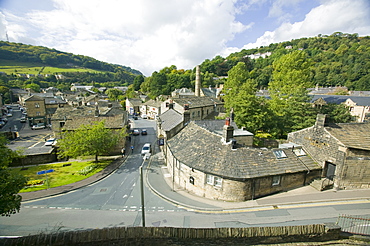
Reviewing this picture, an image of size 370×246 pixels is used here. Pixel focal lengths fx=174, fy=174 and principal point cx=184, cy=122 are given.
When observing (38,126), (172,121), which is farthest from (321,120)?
(38,126)

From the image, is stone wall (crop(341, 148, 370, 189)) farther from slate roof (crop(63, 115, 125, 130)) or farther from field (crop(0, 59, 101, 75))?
field (crop(0, 59, 101, 75))

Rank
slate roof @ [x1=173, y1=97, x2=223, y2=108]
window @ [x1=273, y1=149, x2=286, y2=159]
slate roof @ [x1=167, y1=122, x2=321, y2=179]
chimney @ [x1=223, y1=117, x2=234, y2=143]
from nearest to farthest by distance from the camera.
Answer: slate roof @ [x1=167, y1=122, x2=321, y2=179] < chimney @ [x1=223, y1=117, x2=234, y2=143] < window @ [x1=273, y1=149, x2=286, y2=159] < slate roof @ [x1=173, y1=97, x2=223, y2=108]

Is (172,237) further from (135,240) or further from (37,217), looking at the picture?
(37,217)

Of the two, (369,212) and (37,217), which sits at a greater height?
(369,212)

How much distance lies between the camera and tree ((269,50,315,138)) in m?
28.6

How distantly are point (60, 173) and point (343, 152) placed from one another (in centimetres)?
3303

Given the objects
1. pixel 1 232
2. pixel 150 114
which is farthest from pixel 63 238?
pixel 150 114

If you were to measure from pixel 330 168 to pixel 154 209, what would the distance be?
718 inches

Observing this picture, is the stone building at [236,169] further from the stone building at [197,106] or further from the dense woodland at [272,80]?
the stone building at [197,106]

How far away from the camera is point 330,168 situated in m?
18.0

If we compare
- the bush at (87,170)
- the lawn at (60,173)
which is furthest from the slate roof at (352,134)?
the bush at (87,170)

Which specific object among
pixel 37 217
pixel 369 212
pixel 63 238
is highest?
pixel 63 238

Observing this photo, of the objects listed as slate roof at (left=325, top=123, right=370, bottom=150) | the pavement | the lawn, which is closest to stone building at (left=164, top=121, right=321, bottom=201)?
the pavement

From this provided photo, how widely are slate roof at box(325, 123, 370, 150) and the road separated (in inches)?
201
